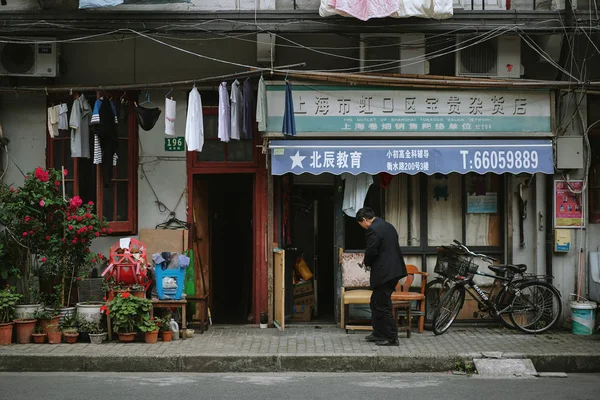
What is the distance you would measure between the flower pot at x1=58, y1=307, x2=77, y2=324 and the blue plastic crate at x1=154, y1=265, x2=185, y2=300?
51.7 inches

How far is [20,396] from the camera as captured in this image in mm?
7480

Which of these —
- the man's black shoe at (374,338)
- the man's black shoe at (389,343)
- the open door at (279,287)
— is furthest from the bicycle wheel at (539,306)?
the open door at (279,287)

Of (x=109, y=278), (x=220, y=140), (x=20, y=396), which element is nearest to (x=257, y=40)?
(x=220, y=140)

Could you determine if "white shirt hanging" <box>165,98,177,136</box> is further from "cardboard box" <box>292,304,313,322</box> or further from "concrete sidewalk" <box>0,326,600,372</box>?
"cardboard box" <box>292,304,313,322</box>

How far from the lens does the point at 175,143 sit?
462 inches

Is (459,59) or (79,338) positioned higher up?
(459,59)

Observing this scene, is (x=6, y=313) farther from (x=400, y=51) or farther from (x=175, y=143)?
(x=400, y=51)

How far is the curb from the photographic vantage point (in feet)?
30.0

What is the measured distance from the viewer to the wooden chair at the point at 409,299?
10.6 m

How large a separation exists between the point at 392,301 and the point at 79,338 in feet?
15.7

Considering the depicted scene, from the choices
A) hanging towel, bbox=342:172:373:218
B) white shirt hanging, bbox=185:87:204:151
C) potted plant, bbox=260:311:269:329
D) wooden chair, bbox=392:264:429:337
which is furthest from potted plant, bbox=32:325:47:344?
wooden chair, bbox=392:264:429:337

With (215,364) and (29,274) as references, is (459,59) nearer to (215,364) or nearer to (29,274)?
(215,364)

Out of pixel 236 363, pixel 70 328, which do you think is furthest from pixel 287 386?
pixel 70 328

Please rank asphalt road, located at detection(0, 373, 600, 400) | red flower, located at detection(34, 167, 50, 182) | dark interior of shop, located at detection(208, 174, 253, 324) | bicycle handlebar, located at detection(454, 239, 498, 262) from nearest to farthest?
asphalt road, located at detection(0, 373, 600, 400), red flower, located at detection(34, 167, 50, 182), bicycle handlebar, located at detection(454, 239, 498, 262), dark interior of shop, located at detection(208, 174, 253, 324)
